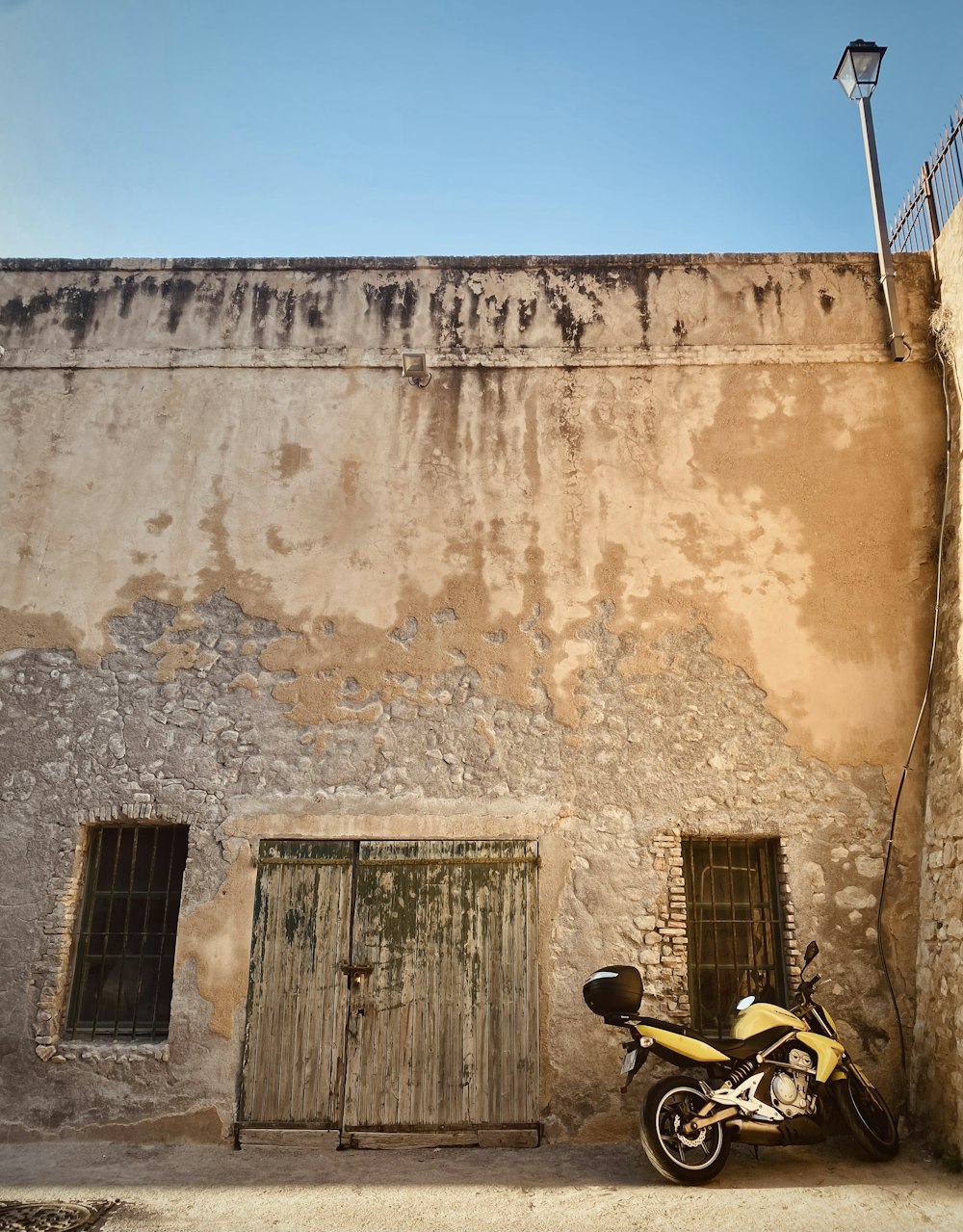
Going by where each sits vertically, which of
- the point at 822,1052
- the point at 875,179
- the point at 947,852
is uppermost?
the point at 875,179

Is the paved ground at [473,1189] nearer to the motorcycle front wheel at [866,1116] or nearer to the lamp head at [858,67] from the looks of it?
the motorcycle front wheel at [866,1116]

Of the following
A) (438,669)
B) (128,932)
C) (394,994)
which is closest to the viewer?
(394,994)

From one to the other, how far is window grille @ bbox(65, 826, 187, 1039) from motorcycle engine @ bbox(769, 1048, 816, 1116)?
409cm

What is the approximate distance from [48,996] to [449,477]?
4.71 metres

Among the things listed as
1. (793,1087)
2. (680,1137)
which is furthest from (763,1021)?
(680,1137)

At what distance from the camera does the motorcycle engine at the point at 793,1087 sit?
5500 millimetres

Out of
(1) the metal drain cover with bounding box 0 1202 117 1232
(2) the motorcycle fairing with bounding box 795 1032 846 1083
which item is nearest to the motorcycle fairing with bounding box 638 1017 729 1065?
(2) the motorcycle fairing with bounding box 795 1032 846 1083

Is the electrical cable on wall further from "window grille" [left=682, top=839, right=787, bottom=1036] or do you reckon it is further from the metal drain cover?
the metal drain cover

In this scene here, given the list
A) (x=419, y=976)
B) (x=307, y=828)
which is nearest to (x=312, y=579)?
(x=307, y=828)

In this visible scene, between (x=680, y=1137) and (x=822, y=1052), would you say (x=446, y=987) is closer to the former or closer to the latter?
(x=680, y=1137)

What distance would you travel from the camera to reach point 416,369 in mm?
7629

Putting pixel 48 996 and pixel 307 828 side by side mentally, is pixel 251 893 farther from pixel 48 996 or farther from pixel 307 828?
pixel 48 996

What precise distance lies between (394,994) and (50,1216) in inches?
91.0

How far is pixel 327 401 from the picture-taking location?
7691 mm
